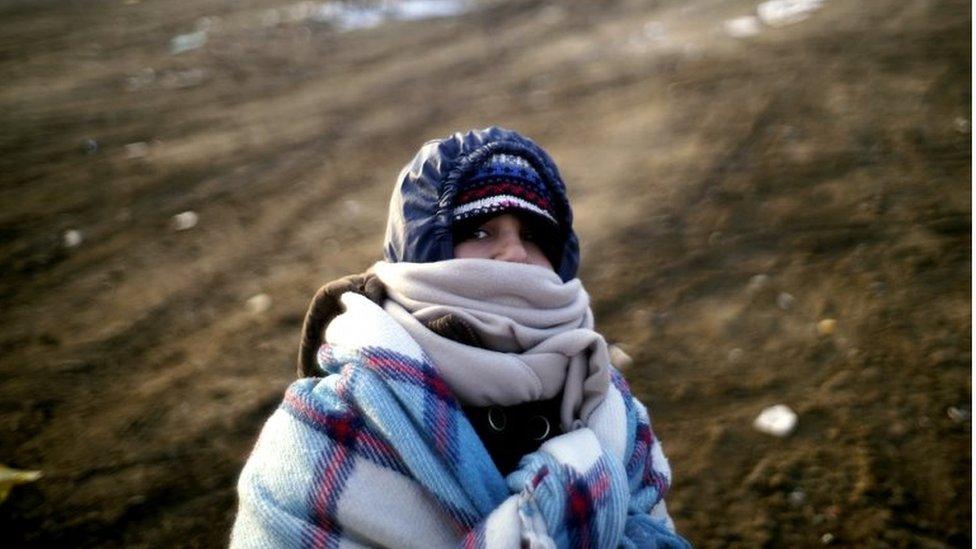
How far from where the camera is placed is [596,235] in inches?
114

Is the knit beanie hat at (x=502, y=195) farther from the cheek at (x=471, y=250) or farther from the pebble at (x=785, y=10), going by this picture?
the pebble at (x=785, y=10)

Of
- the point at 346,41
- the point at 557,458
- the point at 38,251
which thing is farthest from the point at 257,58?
the point at 557,458

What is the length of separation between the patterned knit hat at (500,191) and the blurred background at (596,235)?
1049 mm

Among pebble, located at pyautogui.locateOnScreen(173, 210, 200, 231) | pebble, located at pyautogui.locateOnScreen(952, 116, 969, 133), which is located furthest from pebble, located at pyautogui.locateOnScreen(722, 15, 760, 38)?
pebble, located at pyautogui.locateOnScreen(173, 210, 200, 231)

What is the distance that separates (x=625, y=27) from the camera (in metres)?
4.97

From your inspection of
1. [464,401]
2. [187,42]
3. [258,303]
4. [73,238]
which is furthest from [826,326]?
[187,42]

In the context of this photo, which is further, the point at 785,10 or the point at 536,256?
the point at 785,10

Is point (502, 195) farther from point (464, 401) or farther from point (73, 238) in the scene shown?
point (73, 238)

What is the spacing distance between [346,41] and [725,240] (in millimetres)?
3763

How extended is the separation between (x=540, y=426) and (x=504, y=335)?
188 millimetres

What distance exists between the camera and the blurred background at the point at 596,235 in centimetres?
187

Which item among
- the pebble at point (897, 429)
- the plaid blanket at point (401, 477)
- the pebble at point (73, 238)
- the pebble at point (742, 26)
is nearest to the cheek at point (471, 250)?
the plaid blanket at point (401, 477)

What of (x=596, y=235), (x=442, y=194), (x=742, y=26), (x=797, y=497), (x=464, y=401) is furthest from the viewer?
(x=742, y=26)

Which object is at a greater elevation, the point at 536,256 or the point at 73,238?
the point at 536,256
